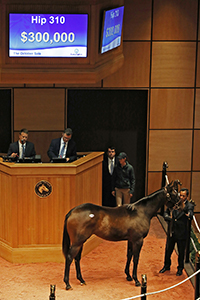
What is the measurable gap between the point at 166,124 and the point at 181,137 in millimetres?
439

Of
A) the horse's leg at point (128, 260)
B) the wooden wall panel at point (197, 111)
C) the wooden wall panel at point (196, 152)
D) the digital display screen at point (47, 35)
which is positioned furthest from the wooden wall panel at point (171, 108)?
the horse's leg at point (128, 260)

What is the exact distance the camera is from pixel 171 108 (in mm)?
9352

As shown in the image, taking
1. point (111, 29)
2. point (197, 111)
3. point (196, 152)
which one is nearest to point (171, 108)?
point (197, 111)

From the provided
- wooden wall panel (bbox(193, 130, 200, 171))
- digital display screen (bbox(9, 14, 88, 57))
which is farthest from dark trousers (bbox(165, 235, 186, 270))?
wooden wall panel (bbox(193, 130, 200, 171))

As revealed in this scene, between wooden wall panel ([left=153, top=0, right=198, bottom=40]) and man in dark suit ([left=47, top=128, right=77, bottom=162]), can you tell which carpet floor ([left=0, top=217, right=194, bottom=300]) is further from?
wooden wall panel ([left=153, top=0, right=198, bottom=40])

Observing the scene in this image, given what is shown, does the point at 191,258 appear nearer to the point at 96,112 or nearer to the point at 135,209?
the point at 135,209

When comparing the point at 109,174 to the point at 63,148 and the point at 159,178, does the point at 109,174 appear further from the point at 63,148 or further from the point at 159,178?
the point at 159,178

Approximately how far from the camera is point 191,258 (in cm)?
702

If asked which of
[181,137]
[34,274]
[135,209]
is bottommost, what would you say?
[34,274]

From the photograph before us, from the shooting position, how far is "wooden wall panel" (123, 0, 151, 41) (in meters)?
8.98

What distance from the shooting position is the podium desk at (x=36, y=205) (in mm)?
6734

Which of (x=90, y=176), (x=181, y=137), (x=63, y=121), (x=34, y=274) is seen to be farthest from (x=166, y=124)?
(x=34, y=274)

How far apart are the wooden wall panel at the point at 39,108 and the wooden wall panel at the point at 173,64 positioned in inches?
79.7

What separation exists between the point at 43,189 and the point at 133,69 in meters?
3.63
